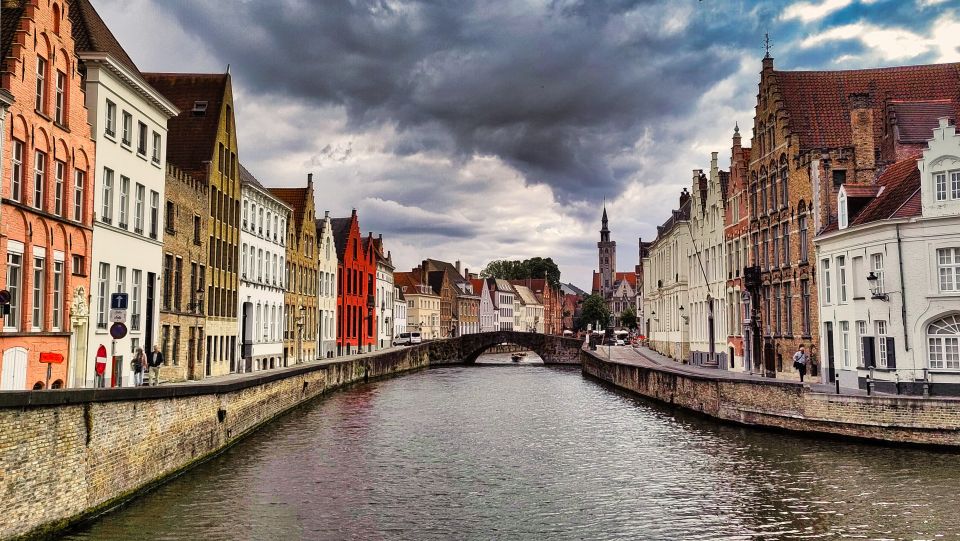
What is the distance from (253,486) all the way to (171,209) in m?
16.6

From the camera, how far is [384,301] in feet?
270

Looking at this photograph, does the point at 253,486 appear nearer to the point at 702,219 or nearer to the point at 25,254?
the point at 25,254

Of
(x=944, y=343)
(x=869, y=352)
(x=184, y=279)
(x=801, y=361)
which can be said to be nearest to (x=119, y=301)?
(x=184, y=279)

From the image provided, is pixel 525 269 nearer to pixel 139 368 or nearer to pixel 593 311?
pixel 593 311

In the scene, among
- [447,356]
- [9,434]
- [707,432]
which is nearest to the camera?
[9,434]

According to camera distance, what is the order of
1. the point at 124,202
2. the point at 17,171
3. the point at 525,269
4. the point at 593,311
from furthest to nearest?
the point at 525,269
the point at 593,311
the point at 124,202
the point at 17,171

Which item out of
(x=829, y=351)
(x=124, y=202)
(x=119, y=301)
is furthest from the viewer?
(x=829, y=351)

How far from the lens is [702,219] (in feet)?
172

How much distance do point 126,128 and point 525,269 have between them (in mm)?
140259

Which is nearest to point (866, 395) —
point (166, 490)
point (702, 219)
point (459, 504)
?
point (459, 504)

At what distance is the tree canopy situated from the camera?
538 ft

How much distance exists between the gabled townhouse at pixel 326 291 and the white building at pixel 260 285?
9439mm

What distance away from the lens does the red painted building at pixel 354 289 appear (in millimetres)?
66750

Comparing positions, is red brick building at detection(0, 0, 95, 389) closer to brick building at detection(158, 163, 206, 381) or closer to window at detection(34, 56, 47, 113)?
window at detection(34, 56, 47, 113)
